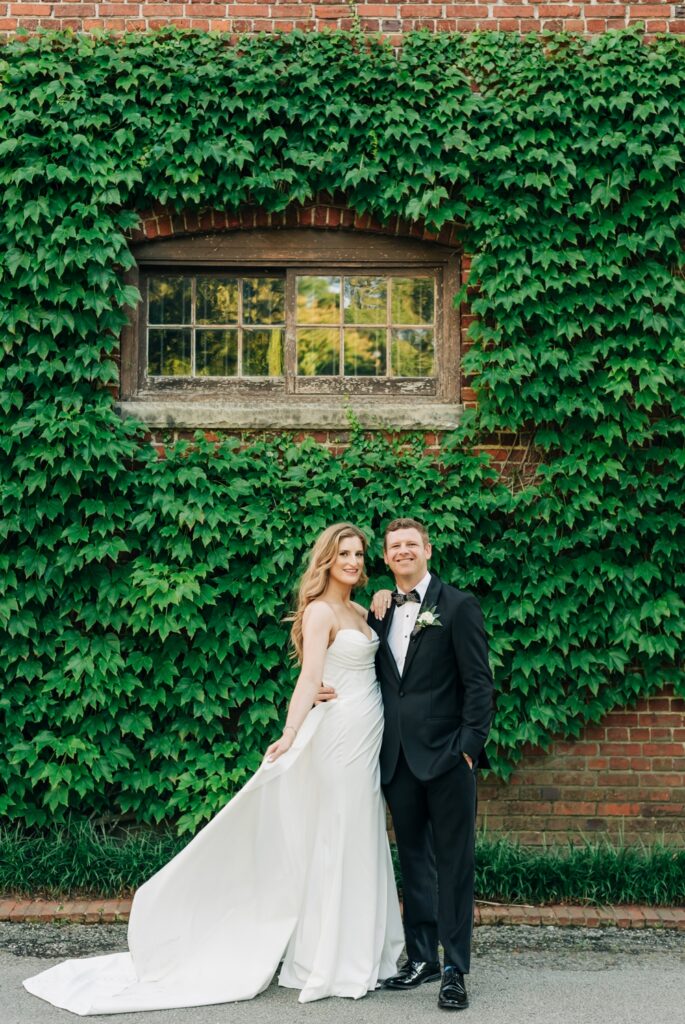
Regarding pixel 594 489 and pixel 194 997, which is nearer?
pixel 194 997

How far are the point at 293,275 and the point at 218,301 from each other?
0.53 m

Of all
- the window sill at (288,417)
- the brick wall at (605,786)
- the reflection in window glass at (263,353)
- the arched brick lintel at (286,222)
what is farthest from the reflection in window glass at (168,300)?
the brick wall at (605,786)

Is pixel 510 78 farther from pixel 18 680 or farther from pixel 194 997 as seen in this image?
pixel 194 997

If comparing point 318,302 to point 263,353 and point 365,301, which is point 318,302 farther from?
point 263,353

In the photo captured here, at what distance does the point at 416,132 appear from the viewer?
629 cm

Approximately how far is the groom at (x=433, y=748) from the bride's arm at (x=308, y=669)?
0.98ft

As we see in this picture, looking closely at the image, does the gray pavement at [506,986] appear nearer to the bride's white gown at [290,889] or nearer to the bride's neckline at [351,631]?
the bride's white gown at [290,889]

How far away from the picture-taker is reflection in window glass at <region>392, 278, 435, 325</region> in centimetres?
679

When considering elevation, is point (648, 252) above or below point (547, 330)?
above

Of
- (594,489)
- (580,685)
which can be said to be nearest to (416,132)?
(594,489)

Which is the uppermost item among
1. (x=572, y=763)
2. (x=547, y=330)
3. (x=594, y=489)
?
(x=547, y=330)

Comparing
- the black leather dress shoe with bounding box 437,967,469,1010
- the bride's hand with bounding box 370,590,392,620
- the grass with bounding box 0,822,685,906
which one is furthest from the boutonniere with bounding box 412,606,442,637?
the grass with bounding box 0,822,685,906

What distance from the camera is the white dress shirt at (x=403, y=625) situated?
4.79 meters

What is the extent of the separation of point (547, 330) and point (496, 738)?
2.51m
